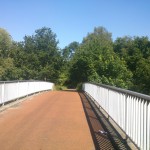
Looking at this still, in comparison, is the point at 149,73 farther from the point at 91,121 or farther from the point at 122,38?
the point at 91,121

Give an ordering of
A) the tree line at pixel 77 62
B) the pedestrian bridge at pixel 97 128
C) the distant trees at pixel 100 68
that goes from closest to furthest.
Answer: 1. the pedestrian bridge at pixel 97 128
2. the distant trees at pixel 100 68
3. the tree line at pixel 77 62

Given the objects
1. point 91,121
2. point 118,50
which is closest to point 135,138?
point 91,121

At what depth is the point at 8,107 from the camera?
15.8 meters

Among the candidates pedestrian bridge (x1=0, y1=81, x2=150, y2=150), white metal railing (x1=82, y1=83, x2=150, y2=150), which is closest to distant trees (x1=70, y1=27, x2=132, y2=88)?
pedestrian bridge (x1=0, y1=81, x2=150, y2=150)

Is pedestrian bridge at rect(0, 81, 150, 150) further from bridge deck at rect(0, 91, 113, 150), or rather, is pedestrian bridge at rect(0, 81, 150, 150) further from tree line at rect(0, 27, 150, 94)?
tree line at rect(0, 27, 150, 94)

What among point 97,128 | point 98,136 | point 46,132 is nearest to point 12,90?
point 97,128

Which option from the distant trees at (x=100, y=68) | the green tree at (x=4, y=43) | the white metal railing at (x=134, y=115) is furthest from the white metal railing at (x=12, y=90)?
the green tree at (x=4, y=43)

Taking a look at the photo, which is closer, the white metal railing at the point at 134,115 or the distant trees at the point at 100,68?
the white metal railing at the point at 134,115

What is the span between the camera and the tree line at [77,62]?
146ft

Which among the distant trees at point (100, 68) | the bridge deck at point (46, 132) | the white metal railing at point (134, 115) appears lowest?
the bridge deck at point (46, 132)

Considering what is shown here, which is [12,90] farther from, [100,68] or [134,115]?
[100,68]

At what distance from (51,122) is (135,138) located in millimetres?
4835

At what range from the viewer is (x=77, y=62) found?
51.6 m

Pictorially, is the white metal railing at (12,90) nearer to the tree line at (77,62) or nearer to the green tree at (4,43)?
the tree line at (77,62)
